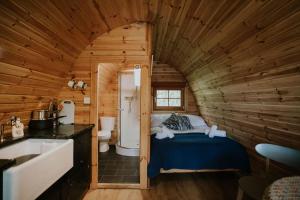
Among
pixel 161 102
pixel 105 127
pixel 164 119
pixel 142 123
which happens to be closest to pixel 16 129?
pixel 142 123

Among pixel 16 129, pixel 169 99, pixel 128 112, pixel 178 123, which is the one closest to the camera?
pixel 16 129

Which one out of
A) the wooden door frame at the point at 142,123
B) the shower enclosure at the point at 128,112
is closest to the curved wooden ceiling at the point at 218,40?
the wooden door frame at the point at 142,123

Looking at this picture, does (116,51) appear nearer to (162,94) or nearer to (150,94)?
(150,94)

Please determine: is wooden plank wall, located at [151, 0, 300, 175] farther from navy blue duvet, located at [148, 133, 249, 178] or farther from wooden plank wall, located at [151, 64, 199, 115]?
wooden plank wall, located at [151, 64, 199, 115]

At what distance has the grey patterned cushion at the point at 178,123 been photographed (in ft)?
12.7

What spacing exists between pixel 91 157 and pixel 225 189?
196 cm

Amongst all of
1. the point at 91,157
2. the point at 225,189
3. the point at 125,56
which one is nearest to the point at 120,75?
the point at 125,56

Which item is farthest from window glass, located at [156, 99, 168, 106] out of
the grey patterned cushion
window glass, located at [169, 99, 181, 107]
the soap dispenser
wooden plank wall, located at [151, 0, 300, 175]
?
the soap dispenser

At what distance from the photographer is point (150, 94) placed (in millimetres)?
2953

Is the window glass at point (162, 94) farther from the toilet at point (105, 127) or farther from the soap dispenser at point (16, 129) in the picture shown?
the soap dispenser at point (16, 129)

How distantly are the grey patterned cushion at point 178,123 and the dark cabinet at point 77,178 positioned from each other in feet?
5.48

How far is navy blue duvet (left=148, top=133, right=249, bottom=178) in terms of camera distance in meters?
2.87

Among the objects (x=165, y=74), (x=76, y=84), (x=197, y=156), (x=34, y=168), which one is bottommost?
(x=197, y=156)

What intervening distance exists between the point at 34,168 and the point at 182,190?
6.79 feet
